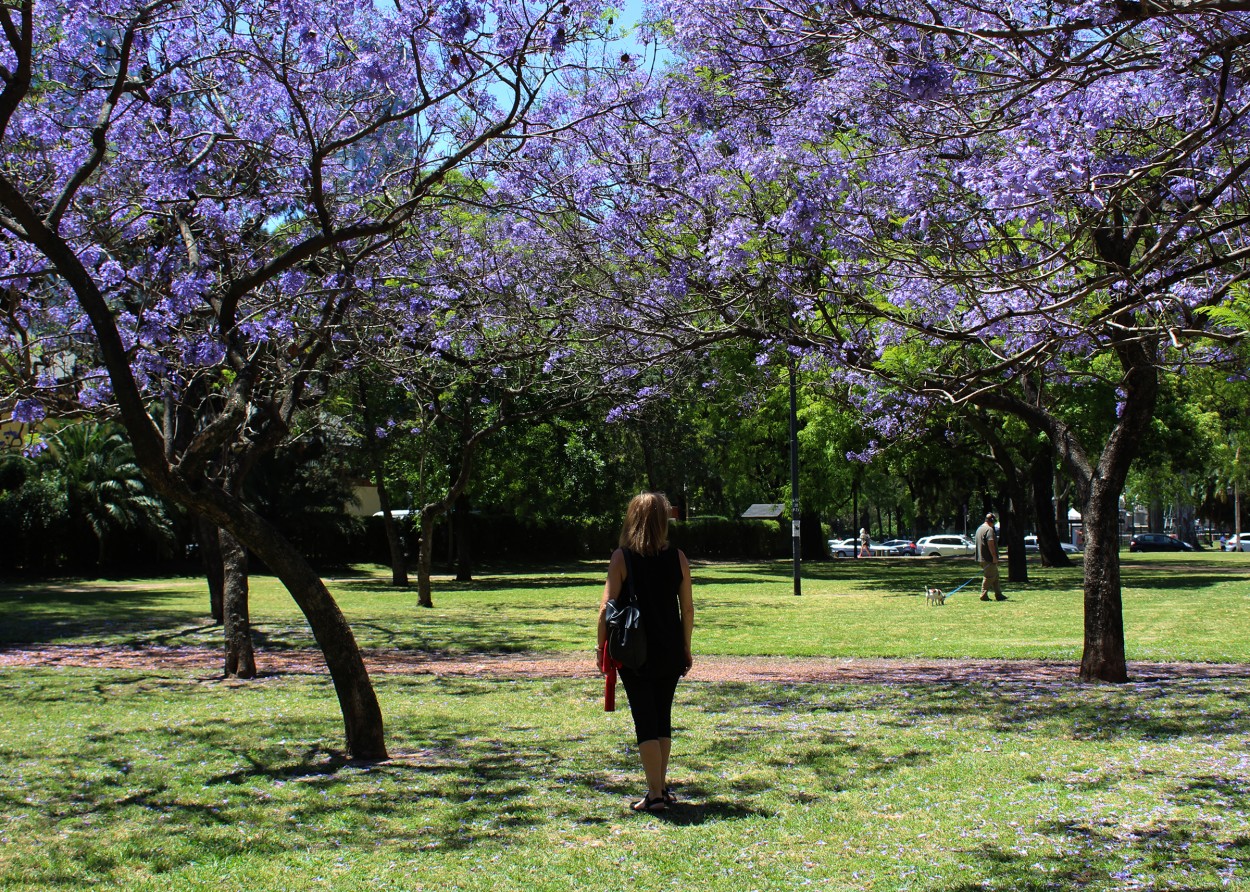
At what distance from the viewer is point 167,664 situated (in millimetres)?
12906

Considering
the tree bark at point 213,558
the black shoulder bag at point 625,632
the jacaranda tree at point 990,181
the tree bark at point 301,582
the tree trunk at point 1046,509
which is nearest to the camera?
the black shoulder bag at point 625,632

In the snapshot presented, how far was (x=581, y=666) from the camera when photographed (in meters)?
12.5

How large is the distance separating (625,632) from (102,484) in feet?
104

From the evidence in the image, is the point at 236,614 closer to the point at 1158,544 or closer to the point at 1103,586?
the point at 1103,586

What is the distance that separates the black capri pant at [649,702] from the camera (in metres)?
5.41

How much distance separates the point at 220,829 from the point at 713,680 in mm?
6392

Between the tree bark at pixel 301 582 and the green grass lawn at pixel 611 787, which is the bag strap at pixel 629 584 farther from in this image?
the tree bark at pixel 301 582

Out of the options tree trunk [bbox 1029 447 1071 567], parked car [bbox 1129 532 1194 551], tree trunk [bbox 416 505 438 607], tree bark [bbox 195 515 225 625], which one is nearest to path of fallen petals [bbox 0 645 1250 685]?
tree bark [bbox 195 515 225 625]

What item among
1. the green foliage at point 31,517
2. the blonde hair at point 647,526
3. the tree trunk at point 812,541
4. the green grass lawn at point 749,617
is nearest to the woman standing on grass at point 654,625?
the blonde hair at point 647,526

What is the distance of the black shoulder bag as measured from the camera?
5285 millimetres

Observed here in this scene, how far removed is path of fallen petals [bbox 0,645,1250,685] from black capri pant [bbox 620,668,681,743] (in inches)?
220

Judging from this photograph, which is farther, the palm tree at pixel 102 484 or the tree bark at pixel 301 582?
the palm tree at pixel 102 484

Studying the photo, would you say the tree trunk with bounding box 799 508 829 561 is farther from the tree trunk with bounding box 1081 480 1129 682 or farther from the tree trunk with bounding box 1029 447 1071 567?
the tree trunk with bounding box 1081 480 1129 682

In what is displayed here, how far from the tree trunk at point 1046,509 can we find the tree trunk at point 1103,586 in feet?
66.3
